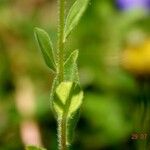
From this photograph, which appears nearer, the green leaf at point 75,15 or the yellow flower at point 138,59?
the green leaf at point 75,15

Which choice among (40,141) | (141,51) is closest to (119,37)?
(141,51)

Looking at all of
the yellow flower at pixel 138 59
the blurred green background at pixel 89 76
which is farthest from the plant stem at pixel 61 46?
the yellow flower at pixel 138 59

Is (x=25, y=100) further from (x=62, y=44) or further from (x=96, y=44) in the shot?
(x=62, y=44)

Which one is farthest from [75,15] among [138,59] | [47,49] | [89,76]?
[89,76]

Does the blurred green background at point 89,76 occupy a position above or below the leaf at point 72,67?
below

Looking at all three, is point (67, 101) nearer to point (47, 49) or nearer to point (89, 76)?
point (47, 49)

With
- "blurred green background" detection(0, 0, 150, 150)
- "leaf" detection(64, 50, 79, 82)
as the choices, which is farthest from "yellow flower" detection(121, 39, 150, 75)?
"leaf" detection(64, 50, 79, 82)

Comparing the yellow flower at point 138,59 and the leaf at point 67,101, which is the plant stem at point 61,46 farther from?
the yellow flower at point 138,59
